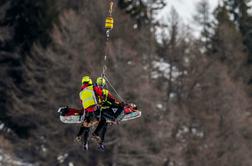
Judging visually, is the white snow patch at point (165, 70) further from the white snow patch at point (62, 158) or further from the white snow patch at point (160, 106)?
the white snow patch at point (62, 158)

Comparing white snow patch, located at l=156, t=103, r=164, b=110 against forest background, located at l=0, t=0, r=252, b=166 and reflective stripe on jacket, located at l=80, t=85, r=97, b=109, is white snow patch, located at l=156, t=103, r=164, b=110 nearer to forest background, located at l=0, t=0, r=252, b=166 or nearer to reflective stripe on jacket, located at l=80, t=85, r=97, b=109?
forest background, located at l=0, t=0, r=252, b=166

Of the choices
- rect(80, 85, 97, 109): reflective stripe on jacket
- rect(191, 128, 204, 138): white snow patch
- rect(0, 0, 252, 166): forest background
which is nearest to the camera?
rect(80, 85, 97, 109): reflective stripe on jacket

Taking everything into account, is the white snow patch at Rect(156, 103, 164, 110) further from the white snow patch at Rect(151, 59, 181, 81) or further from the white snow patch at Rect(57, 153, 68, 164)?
→ the white snow patch at Rect(57, 153, 68, 164)

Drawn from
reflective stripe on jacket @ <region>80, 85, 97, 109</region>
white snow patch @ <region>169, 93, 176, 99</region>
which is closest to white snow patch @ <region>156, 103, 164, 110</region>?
white snow patch @ <region>169, 93, 176, 99</region>

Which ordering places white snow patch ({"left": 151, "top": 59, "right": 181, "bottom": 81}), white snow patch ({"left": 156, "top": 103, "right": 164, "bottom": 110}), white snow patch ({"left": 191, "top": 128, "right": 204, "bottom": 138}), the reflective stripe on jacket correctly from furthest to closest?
white snow patch ({"left": 151, "top": 59, "right": 181, "bottom": 81}) < white snow patch ({"left": 191, "top": 128, "right": 204, "bottom": 138}) < white snow patch ({"left": 156, "top": 103, "right": 164, "bottom": 110}) < the reflective stripe on jacket

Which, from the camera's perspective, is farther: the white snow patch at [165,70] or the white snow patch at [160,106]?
the white snow patch at [165,70]

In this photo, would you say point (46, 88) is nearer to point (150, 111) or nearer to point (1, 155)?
point (150, 111)

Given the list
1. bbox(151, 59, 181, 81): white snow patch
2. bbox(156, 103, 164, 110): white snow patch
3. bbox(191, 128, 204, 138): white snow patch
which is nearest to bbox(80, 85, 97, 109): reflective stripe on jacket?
bbox(156, 103, 164, 110): white snow patch

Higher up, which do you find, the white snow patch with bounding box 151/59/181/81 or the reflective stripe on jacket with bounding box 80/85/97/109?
the reflective stripe on jacket with bounding box 80/85/97/109

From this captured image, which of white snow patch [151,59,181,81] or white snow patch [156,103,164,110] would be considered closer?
white snow patch [156,103,164,110]

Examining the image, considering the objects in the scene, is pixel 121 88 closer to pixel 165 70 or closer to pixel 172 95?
pixel 172 95

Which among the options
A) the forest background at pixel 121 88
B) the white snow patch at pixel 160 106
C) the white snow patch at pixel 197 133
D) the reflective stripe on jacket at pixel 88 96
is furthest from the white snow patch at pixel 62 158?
the reflective stripe on jacket at pixel 88 96

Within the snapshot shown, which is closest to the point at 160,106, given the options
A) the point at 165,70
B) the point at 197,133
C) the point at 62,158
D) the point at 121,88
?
the point at 197,133

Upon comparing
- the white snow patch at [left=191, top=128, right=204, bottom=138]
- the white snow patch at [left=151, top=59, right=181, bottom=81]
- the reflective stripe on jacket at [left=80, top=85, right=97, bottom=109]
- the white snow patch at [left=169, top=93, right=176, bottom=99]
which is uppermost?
the reflective stripe on jacket at [left=80, top=85, right=97, bottom=109]
